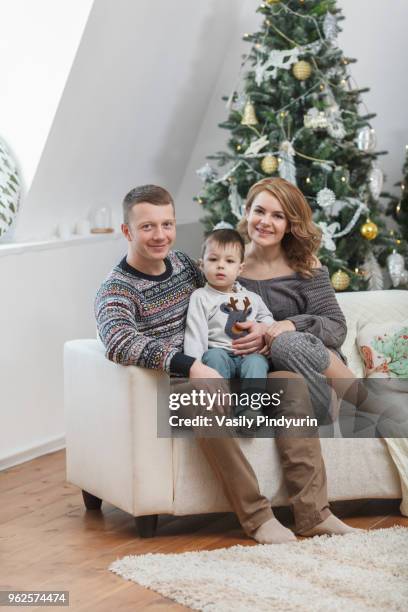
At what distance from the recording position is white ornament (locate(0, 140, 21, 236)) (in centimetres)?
381

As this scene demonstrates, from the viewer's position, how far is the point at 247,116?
13.6 feet

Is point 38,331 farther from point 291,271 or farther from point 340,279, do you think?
point 340,279

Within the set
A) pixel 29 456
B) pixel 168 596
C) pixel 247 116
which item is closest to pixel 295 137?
pixel 247 116

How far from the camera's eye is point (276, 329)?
3055mm

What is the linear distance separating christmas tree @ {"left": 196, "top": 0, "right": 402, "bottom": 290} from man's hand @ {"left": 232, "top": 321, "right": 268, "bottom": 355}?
3.59 ft

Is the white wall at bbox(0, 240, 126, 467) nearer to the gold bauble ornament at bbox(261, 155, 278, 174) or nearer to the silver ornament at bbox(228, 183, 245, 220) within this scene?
the silver ornament at bbox(228, 183, 245, 220)

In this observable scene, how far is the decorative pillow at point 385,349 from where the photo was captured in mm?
3357

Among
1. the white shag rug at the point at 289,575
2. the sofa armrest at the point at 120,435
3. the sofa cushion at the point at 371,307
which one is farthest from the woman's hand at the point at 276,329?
the white shag rug at the point at 289,575

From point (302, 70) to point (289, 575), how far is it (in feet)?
7.39

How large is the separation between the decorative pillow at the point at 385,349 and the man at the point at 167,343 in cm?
57

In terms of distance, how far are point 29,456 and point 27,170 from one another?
1174 millimetres

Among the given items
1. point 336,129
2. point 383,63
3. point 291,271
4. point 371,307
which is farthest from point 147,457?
point 383,63

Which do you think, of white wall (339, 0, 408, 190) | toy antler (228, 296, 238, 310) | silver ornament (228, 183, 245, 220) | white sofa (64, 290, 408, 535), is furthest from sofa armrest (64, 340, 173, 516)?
white wall (339, 0, 408, 190)

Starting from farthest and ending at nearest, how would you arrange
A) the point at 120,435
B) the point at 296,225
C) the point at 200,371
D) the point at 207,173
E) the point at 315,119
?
the point at 207,173, the point at 315,119, the point at 296,225, the point at 120,435, the point at 200,371
